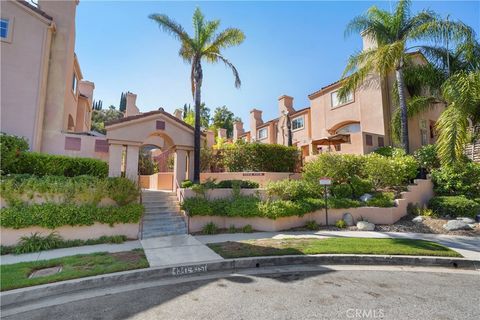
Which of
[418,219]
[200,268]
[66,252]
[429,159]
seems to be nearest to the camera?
[200,268]

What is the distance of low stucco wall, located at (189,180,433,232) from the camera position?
34.4 feet

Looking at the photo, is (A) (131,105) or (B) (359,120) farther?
(A) (131,105)

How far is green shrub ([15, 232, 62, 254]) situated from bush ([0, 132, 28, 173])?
9.48ft

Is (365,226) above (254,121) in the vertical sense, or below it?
below

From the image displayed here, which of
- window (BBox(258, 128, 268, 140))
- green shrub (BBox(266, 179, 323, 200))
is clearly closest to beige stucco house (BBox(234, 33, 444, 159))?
window (BBox(258, 128, 268, 140))

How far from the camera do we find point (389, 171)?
41.7 feet

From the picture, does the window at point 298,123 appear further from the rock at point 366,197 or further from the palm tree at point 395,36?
the rock at point 366,197

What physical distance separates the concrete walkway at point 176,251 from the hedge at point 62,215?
1.19 m

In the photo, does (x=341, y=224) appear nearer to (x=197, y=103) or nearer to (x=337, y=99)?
(x=197, y=103)

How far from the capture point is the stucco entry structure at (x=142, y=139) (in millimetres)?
11930

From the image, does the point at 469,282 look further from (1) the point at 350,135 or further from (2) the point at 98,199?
(1) the point at 350,135

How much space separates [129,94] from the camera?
26.5 metres

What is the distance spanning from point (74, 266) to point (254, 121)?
29.5 meters

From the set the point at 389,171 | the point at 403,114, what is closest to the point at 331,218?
the point at 389,171
